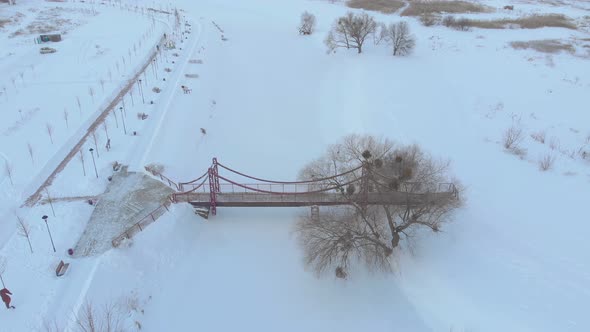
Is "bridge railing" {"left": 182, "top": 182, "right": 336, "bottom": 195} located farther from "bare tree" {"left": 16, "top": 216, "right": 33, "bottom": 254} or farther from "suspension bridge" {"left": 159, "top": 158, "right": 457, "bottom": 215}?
"bare tree" {"left": 16, "top": 216, "right": 33, "bottom": 254}

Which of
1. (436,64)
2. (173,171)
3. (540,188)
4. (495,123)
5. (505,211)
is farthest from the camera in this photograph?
(436,64)

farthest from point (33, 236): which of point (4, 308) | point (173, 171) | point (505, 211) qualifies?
point (505, 211)

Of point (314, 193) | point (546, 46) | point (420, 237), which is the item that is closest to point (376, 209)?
point (420, 237)

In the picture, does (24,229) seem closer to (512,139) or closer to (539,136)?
(512,139)

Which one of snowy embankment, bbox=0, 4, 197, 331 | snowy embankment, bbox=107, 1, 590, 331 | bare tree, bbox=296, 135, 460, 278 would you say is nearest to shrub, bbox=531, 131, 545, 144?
snowy embankment, bbox=107, 1, 590, 331

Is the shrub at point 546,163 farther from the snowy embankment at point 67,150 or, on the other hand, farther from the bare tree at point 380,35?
the bare tree at point 380,35

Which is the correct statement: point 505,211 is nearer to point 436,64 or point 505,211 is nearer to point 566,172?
point 566,172

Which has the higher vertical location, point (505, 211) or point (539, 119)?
point (539, 119)
